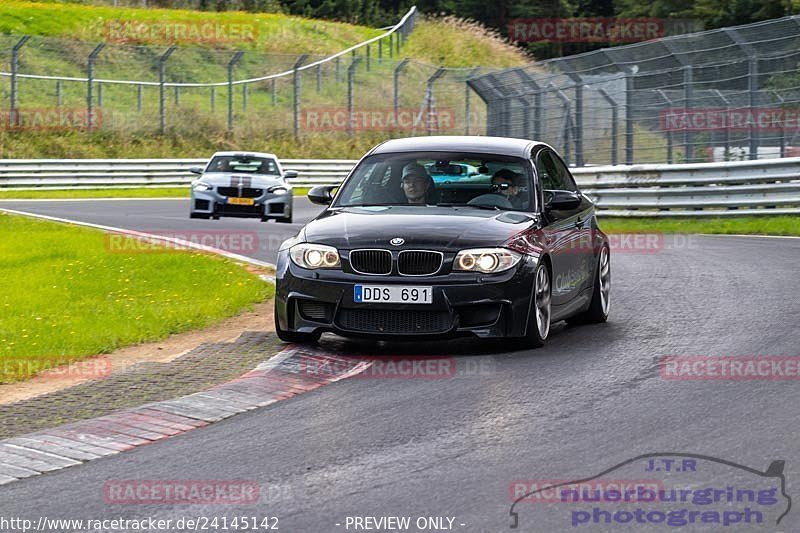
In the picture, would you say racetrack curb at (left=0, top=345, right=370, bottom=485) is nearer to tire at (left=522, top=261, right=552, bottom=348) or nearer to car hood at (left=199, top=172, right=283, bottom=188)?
tire at (left=522, top=261, right=552, bottom=348)

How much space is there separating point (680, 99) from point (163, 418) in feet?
60.0

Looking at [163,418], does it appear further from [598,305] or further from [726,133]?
[726,133]

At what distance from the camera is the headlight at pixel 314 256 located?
30.0 ft

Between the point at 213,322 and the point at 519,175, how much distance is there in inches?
114

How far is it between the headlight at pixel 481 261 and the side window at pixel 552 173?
1.50 meters

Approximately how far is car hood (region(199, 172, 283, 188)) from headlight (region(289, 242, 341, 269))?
48.0 feet

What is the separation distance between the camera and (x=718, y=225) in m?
22.2

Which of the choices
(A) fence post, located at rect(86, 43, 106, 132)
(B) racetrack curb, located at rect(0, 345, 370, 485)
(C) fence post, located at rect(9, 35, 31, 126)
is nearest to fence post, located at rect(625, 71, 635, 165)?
(B) racetrack curb, located at rect(0, 345, 370, 485)

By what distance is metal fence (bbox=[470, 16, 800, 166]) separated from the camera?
2195 centimetres

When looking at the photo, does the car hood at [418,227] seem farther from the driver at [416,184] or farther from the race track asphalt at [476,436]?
the race track asphalt at [476,436]

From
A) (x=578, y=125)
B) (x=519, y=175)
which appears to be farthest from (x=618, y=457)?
(x=578, y=125)

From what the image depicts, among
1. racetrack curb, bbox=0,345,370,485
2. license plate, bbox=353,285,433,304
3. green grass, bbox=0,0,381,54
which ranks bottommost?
racetrack curb, bbox=0,345,370,485

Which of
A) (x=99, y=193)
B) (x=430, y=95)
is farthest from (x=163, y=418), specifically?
(x=430, y=95)

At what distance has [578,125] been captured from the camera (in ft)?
89.7
